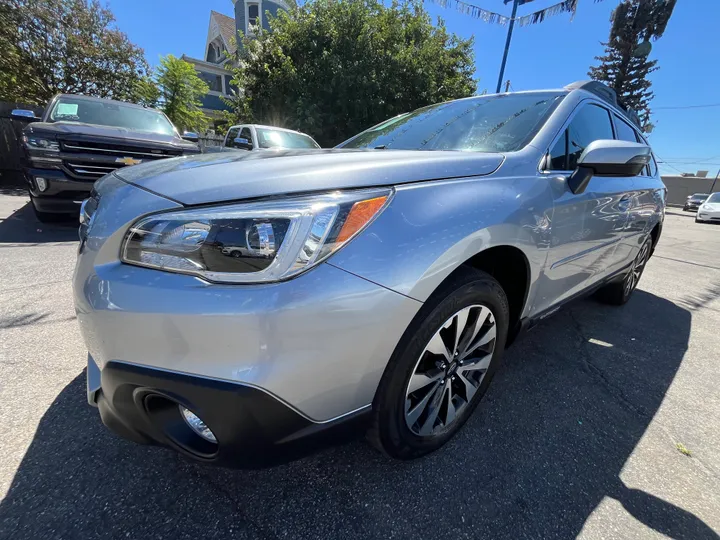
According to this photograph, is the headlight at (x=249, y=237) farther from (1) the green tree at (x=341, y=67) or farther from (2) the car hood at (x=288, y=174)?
(1) the green tree at (x=341, y=67)

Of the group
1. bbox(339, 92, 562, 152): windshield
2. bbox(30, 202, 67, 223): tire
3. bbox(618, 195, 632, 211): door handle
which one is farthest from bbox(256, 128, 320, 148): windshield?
bbox(618, 195, 632, 211): door handle

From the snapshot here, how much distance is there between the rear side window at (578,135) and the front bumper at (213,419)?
1.66 metres

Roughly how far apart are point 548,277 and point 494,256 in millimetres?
455

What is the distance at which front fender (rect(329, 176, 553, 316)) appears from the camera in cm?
111

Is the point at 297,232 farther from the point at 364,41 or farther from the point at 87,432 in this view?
the point at 364,41

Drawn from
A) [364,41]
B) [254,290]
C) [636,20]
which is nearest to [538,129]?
[254,290]

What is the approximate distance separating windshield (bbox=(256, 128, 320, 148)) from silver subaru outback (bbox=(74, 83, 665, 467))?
5.89 metres

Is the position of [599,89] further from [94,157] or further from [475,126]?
[94,157]

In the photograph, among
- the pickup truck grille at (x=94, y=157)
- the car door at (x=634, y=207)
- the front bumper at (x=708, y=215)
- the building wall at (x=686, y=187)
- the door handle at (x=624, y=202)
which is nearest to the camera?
the door handle at (x=624, y=202)

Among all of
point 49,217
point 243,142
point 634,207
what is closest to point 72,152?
point 49,217

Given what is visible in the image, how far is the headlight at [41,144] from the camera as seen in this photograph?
4254mm

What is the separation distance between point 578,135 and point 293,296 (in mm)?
2117

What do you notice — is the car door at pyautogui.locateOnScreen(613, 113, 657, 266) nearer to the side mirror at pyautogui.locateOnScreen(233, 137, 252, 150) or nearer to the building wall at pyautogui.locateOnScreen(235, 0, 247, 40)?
the side mirror at pyautogui.locateOnScreen(233, 137, 252, 150)

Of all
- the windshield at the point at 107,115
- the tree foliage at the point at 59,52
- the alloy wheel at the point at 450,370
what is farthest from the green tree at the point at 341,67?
the alloy wheel at the point at 450,370
